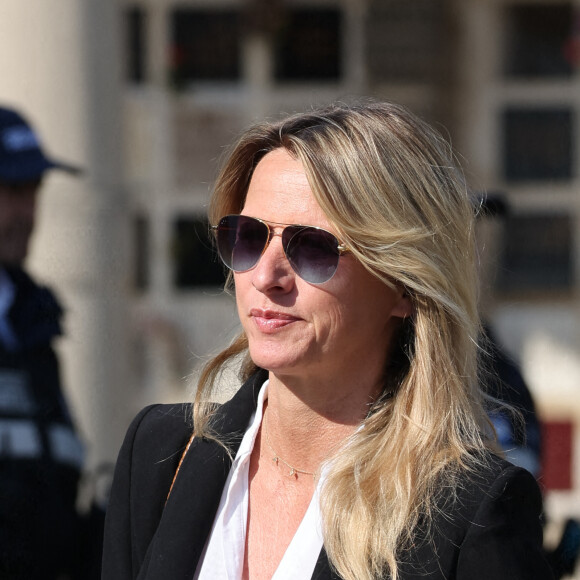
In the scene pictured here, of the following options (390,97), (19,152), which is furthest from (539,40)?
(19,152)

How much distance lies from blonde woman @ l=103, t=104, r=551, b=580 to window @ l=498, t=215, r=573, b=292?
473 cm

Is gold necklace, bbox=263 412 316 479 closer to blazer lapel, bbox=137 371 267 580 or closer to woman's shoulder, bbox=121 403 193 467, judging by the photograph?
blazer lapel, bbox=137 371 267 580

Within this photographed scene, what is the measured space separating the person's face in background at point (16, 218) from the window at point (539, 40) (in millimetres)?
4177

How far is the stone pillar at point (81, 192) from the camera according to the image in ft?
A: 10.4

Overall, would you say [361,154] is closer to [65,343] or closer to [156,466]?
[156,466]

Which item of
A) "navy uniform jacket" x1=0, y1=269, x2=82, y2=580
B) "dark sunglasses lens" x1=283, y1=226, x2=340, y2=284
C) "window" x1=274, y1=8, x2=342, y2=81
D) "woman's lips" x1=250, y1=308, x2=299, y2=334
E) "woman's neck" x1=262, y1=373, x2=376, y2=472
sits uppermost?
"window" x1=274, y1=8, x2=342, y2=81

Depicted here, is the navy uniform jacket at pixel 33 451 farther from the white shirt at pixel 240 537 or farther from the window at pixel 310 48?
the window at pixel 310 48

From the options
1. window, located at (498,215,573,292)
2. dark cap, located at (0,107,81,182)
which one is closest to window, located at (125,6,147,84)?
window, located at (498,215,573,292)

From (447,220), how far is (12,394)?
152 cm

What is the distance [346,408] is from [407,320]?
210 mm

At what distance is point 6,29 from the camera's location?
320 centimetres

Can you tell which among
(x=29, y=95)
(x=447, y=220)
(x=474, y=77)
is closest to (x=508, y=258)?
(x=474, y=77)

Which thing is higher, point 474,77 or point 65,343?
point 474,77

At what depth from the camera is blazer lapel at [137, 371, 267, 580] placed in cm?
173
